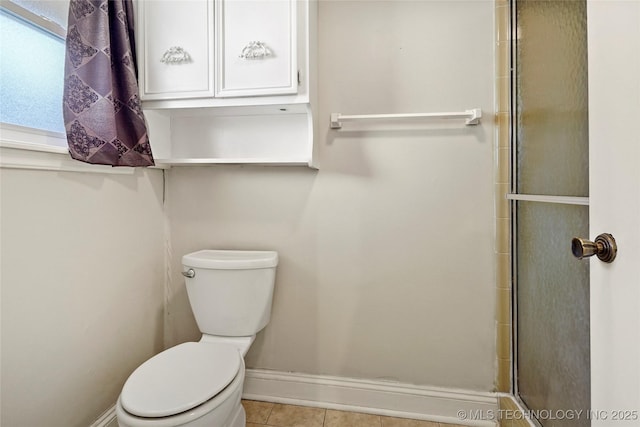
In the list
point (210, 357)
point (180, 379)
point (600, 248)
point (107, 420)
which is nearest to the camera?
point (600, 248)

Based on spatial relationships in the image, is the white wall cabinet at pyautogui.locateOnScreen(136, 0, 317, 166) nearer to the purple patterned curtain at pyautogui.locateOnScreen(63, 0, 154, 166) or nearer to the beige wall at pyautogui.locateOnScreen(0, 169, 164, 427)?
the purple patterned curtain at pyautogui.locateOnScreen(63, 0, 154, 166)

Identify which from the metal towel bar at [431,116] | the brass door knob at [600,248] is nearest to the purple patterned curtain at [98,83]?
the metal towel bar at [431,116]

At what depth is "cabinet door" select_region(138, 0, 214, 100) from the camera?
1.20 metres

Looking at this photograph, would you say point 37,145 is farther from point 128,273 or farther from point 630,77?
point 630,77

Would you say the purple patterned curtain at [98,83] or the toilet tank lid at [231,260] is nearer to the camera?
the purple patterned curtain at [98,83]

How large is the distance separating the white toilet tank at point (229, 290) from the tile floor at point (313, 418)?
417 millimetres

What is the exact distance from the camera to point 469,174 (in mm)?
1349

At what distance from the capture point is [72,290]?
1059 mm

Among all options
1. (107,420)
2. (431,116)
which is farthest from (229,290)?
(431,116)

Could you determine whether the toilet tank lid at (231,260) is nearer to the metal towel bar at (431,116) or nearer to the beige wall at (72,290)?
the beige wall at (72,290)

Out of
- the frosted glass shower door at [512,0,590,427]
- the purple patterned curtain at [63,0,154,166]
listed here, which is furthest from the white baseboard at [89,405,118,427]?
the frosted glass shower door at [512,0,590,427]

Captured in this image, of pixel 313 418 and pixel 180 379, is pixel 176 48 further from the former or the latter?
pixel 313 418

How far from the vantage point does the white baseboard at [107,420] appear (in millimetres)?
1158

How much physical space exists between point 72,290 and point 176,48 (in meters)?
1.01
